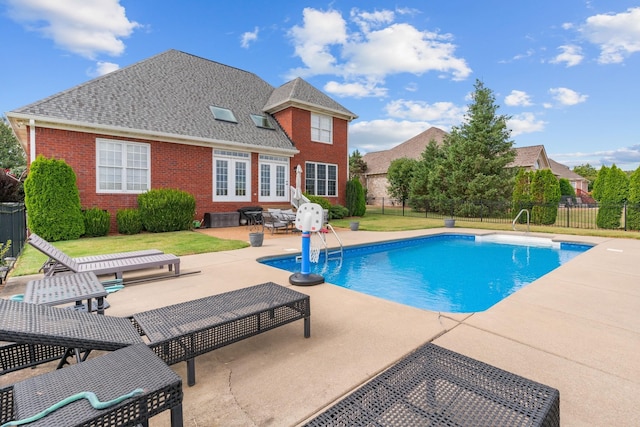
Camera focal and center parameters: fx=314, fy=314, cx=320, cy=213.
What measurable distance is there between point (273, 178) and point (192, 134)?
14.9 ft

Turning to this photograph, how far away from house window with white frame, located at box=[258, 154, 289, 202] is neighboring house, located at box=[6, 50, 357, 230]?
0.05m

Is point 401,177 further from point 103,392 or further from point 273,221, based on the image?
point 103,392

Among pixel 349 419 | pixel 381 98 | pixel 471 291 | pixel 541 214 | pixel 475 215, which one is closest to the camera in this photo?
pixel 349 419

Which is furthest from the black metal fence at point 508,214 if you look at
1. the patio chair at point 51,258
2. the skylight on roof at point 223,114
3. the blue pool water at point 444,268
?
the patio chair at point 51,258

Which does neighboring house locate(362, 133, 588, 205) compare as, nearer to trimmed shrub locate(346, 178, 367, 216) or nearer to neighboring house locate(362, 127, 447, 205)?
neighboring house locate(362, 127, 447, 205)

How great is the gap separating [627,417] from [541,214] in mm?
17131

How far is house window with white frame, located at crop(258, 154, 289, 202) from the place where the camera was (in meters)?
16.2

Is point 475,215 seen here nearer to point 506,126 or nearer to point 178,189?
point 506,126

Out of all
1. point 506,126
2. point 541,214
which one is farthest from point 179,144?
point 506,126

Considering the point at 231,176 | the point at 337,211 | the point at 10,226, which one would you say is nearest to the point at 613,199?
the point at 337,211

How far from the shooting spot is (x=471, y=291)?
20.6 feet

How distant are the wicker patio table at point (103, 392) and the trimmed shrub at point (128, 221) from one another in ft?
37.9

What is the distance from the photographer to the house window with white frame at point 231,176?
14820 millimetres

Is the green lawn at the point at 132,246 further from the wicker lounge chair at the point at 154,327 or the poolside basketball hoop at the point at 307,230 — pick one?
the wicker lounge chair at the point at 154,327
